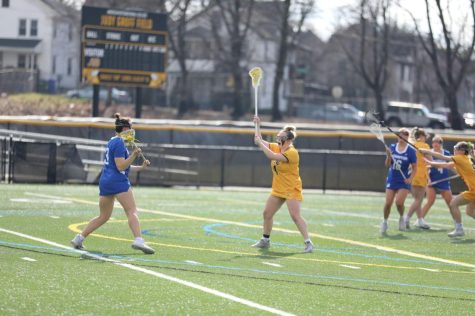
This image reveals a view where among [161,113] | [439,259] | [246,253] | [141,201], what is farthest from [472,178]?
[161,113]

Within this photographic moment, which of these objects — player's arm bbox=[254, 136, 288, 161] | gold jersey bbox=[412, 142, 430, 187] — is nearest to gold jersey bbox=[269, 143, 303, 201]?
player's arm bbox=[254, 136, 288, 161]

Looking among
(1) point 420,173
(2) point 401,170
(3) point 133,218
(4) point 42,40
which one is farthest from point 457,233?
(4) point 42,40

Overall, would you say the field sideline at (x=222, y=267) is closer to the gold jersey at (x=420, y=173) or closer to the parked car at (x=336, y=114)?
the gold jersey at (x=420, y=173)

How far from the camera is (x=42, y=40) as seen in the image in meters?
81.6

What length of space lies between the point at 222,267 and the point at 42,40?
7098 centimetres

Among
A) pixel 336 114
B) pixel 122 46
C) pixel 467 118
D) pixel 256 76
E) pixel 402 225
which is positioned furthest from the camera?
pixel 336 114

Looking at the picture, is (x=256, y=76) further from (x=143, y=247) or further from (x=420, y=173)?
(x=420, y=173)

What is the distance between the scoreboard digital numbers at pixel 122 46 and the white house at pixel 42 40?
3482 cm

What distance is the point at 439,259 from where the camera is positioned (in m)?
15.3

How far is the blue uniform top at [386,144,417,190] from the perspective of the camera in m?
19.0

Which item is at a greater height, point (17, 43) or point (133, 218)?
point (17, 43)

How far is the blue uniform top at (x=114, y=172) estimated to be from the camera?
13.8 m

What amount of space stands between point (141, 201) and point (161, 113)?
135ft

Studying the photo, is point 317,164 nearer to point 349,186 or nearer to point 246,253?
point 349,186
